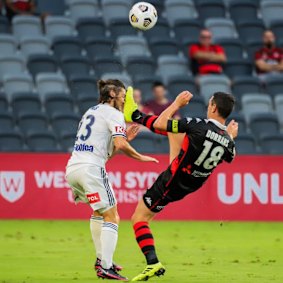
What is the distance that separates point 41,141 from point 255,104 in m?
4.68

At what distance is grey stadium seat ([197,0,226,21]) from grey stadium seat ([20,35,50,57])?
3.76 m

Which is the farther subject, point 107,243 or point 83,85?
point 83,85

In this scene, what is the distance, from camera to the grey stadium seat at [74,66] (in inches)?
835

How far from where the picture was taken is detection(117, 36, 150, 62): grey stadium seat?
21.8 metres

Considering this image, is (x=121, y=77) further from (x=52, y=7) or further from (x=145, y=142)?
(x=52, y=7)

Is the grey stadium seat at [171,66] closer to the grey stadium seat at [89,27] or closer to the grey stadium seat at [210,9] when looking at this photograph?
the grey stadium seat at [89,27]

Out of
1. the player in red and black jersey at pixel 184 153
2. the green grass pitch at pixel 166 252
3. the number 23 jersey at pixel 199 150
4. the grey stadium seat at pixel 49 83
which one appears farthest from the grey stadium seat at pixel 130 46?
the number 23 jersey at pixel 199 150

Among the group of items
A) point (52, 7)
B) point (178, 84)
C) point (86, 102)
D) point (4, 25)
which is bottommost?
point (86, 102)

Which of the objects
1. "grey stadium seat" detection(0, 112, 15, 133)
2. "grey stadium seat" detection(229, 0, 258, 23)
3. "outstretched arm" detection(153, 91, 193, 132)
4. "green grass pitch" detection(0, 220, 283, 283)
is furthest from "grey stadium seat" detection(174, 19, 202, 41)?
"outstretched arm" detection(153, 91, 193, 132)

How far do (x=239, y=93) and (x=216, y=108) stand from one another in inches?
438

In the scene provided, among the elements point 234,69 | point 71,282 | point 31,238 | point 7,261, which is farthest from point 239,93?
point 71,282

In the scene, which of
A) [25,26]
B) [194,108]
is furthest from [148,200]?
[25,26]

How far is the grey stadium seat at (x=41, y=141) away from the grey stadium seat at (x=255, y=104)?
13.7ft

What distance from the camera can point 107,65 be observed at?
21281 millimetres
